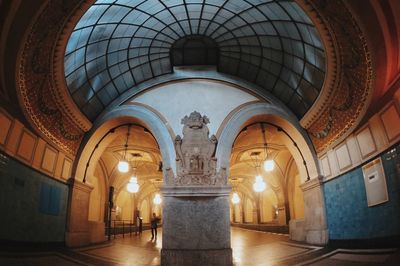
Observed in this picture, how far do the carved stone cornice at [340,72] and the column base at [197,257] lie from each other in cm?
490

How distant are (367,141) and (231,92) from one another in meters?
5.00

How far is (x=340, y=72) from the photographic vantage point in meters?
7.62

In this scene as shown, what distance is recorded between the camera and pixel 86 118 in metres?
10.5

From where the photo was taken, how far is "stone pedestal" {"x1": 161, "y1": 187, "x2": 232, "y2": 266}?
28.9ft

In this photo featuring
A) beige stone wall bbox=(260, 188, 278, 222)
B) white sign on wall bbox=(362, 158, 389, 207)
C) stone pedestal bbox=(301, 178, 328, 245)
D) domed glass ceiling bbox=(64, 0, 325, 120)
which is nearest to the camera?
white sign on wall bbox=(362, 158, 389, 207)

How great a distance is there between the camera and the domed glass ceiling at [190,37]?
8.35m

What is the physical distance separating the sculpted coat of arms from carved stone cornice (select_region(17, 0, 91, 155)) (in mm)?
3680

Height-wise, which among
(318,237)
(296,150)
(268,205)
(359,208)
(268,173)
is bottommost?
(318,237)

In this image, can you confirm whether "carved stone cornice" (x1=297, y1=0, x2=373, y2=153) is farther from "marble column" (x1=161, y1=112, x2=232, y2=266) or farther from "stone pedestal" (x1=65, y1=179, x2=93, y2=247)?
"stone pedestal" (x1=65, y1=179, x2=93, y2=247)

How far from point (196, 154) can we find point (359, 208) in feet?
16.2

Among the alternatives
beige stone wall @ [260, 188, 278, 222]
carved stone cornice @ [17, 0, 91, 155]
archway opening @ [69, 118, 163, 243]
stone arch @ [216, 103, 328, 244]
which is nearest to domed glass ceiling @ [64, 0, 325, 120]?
stone arch @ [216, 103, 328, 244]

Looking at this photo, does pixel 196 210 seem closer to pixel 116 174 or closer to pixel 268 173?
pixel 116 174

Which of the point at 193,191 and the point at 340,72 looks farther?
the point at 193,191

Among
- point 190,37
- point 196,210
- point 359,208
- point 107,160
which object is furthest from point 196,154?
point 107,160
